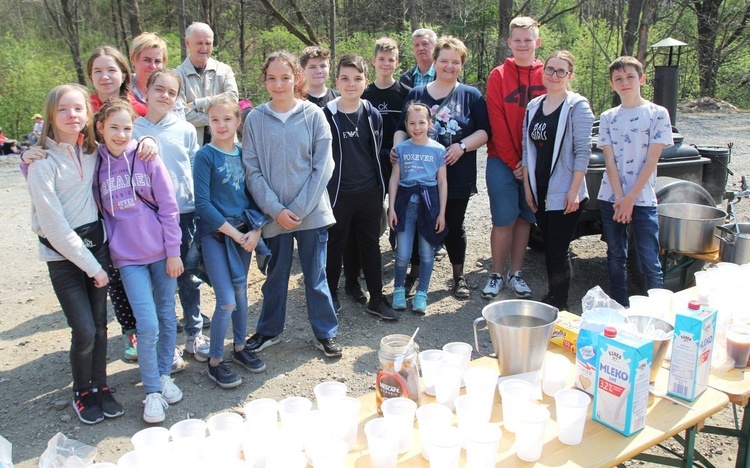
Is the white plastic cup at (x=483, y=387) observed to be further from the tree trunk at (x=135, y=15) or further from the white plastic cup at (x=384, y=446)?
the tree trunk at (x=135, y=15)

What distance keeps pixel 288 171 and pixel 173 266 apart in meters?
0.87

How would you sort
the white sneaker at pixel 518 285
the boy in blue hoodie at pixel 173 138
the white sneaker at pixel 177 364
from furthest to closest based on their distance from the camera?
the white sneaker at pixel 518 285, the white sneaker at pixel 177 364, the boy in blue hoodie at pixel 173 138

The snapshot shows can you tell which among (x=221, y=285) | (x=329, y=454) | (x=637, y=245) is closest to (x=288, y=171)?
(x=221, y=285)

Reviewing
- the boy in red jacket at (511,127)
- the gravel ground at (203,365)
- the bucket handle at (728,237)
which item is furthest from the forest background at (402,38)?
the bucket handle at (728,237)

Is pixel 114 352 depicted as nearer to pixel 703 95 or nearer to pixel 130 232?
pixel 130 232

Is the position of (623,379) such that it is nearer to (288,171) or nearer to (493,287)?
(288,171)

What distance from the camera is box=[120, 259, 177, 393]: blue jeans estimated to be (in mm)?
3076

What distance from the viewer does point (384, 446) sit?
5.39 ft

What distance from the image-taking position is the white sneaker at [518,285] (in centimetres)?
471

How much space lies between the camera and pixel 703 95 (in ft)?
63.5

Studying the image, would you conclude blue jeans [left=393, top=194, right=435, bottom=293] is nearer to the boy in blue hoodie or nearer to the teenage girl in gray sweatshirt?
the teenage girl in gray sweatshirt

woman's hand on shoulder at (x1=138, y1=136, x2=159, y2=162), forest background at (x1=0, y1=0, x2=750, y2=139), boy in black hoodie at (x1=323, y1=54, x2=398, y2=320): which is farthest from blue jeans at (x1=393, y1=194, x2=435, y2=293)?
forest background at (x1=0, y1=0, x2=750, y2=139)

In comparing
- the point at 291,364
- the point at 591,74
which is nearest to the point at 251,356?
the point at 291,364

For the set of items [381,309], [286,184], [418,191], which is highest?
[286,184]
